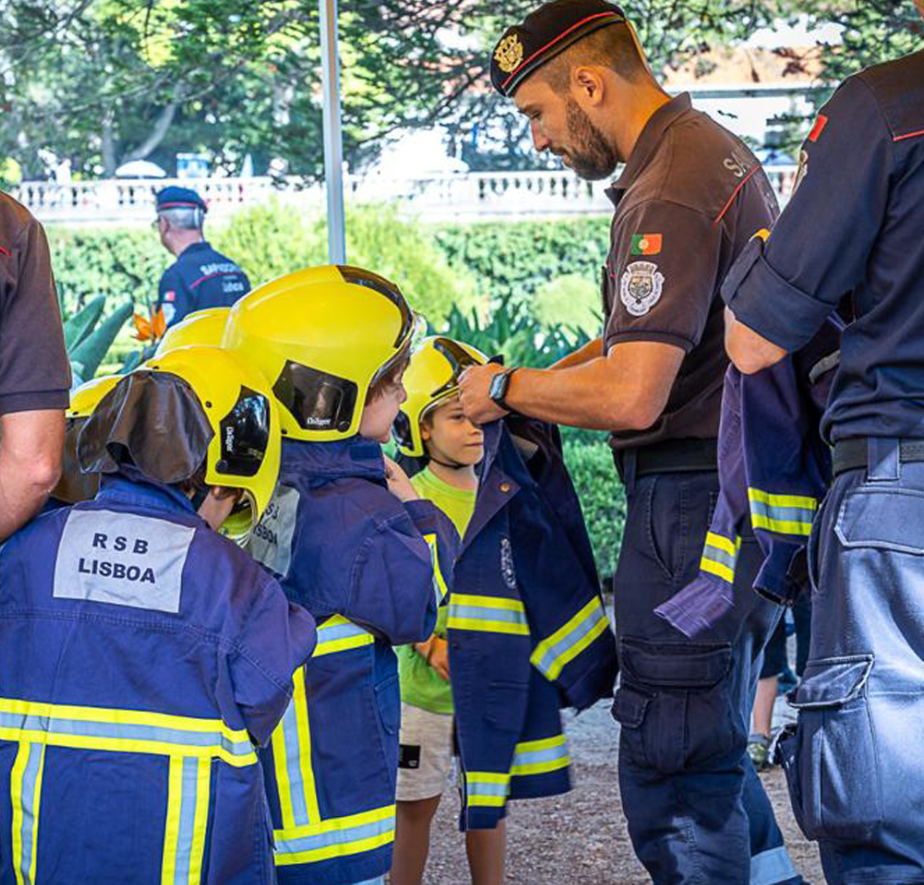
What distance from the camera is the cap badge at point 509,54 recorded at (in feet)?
11.6

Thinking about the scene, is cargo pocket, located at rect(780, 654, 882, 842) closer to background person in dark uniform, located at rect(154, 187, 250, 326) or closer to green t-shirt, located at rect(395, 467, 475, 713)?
green t-shirt, located at rect(395, 467, 475, 713)

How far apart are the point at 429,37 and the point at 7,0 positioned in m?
3.09

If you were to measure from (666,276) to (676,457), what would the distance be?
422 mm

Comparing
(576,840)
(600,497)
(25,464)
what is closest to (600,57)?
(25,464)

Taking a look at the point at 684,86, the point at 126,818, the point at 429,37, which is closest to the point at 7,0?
A: the point at 429,37

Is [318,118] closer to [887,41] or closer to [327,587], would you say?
[887,41]

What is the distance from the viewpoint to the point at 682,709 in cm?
329

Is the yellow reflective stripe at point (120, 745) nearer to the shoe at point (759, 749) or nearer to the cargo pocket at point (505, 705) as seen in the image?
the cargo pocket at point (505, 705)

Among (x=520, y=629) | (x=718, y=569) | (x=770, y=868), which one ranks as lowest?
(x=770, y=868)

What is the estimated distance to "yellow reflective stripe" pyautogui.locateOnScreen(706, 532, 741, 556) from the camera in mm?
3105

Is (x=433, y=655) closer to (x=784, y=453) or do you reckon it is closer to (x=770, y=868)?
(x=770, y=868)

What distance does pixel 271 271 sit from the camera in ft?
38.7

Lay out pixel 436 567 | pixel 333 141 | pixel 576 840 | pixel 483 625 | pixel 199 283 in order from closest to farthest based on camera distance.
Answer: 1. pixel 436 567
2. pixel 483 625
3. pixel 576 840
4. pixel 333 141
5. pixel 199 283

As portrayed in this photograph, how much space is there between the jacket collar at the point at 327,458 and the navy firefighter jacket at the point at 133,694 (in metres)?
0.41
